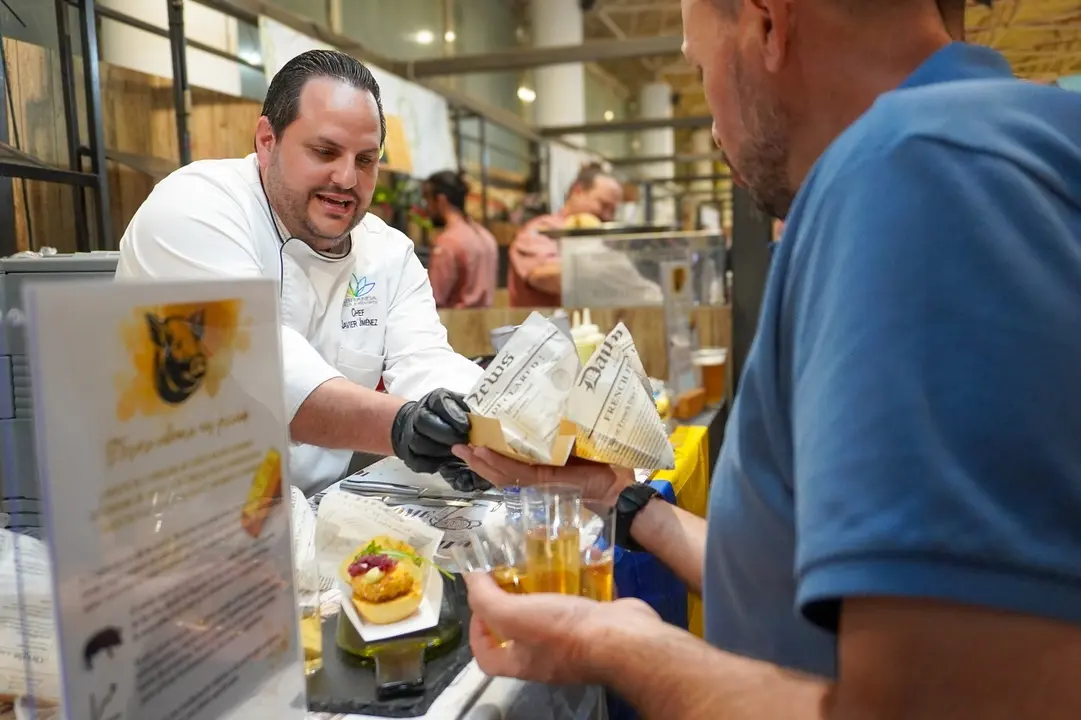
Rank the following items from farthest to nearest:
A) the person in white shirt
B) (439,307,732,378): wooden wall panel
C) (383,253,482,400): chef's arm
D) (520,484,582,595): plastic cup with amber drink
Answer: (439,307,732,378): wooden wall panel < (383,253,482,400): chef's arm < the person in white shirt < (520,484,582,595): plastic cup with amber drink

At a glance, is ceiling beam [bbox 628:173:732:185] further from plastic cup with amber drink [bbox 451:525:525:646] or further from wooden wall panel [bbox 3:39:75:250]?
plastic cup with amber drink [bbox 451:525:525:646]

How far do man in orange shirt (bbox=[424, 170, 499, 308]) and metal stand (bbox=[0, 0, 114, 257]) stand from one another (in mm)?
2042

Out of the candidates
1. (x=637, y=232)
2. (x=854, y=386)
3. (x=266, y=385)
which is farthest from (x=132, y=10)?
(x=854, y=386)

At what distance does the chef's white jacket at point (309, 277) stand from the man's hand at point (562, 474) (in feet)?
1.42

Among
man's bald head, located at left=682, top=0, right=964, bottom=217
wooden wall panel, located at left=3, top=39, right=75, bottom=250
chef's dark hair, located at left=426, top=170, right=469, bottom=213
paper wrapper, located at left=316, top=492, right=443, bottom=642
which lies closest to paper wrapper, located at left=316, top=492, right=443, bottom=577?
paper wrapper, located at left=316, top=492, right=443, bottom=642

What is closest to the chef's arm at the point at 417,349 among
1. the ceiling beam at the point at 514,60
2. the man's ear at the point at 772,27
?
the man's ear at the point at 772,27

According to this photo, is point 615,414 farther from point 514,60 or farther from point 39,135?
point 514,60

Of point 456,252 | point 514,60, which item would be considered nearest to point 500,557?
point 456,252

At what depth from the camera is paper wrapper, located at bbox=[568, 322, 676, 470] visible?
1109mm

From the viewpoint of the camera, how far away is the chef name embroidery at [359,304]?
198cm

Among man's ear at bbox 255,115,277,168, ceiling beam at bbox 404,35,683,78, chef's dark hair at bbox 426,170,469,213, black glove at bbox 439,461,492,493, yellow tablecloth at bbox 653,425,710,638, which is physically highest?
ceiling beam at bbox 404,35,683,78

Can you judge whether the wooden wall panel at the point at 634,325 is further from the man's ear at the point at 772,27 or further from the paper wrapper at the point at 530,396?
the man's ear at the point at 772,27

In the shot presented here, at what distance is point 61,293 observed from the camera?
519 mm

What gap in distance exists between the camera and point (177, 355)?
0.61 m
